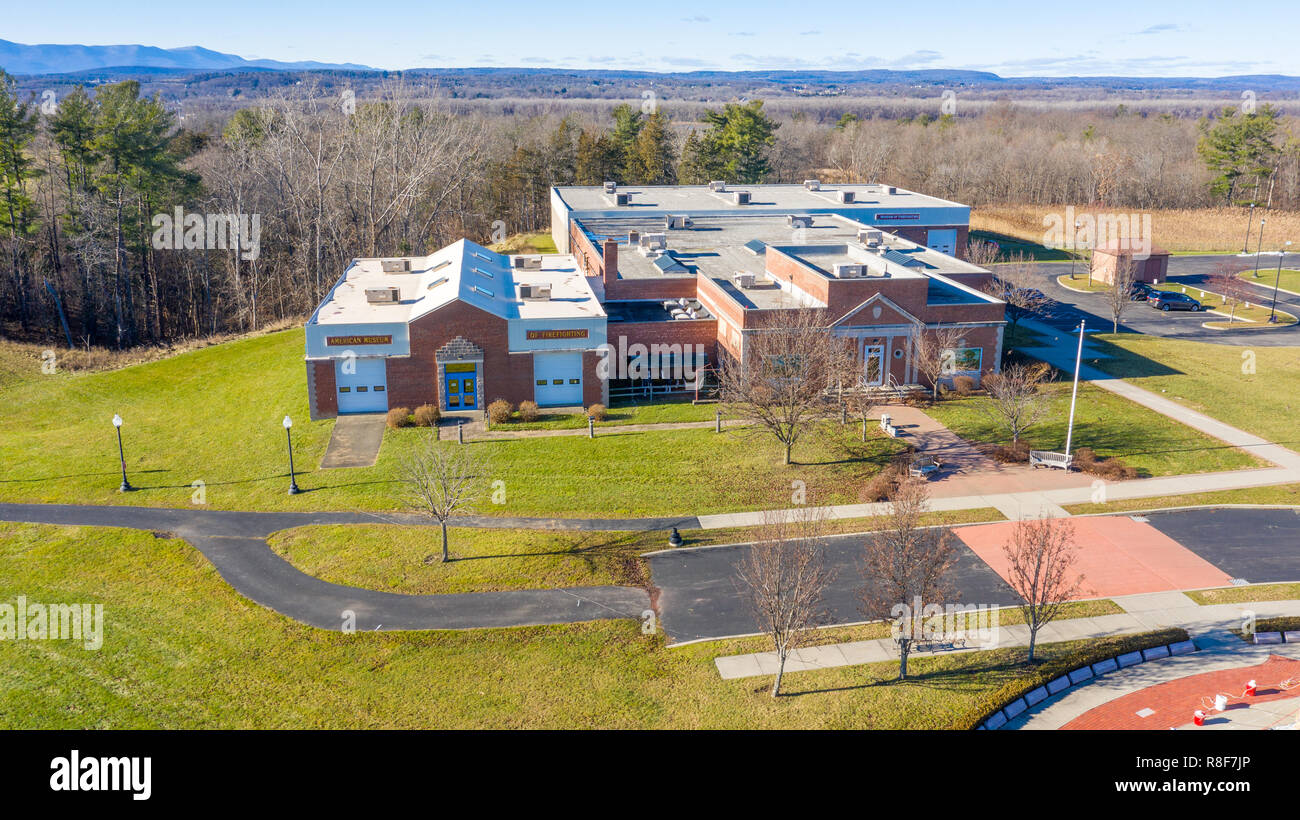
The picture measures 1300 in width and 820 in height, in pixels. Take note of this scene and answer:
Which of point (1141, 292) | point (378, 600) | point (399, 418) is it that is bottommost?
point (378, 600)

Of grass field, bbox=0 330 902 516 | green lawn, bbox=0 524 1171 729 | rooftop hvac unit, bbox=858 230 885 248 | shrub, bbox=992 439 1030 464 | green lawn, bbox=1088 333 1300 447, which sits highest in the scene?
rooftop hvac unit, bbox=858 230 885 248

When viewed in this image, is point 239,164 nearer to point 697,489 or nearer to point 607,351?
point 607,351

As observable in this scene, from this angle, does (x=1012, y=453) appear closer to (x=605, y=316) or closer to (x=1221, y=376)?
(x=605, y=316)

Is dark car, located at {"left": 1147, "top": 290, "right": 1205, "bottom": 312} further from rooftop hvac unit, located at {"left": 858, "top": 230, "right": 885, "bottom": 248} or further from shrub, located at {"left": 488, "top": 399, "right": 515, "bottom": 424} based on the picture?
shrub, located at {"left": 488, "top": 399, "right": 515, "bottom": 424}

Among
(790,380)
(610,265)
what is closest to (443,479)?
(790,380)

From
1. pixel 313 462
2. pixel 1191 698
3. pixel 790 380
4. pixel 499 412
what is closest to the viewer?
pixel 1191 698

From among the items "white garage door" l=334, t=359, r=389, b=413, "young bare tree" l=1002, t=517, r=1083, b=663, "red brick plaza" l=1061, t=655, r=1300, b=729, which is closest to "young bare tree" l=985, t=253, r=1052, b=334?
"young bare tree" l=1002, t=517, r=1083, b=663

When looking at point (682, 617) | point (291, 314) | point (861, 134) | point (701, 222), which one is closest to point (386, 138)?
point (291, 314)
